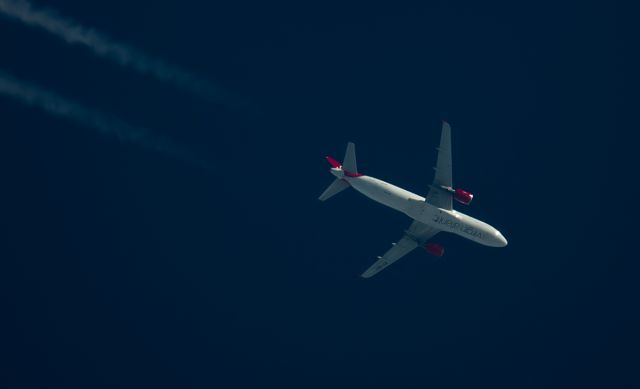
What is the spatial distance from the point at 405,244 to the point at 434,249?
249 cm

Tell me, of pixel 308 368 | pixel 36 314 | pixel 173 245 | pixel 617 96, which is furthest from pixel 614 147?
pixel 36 314

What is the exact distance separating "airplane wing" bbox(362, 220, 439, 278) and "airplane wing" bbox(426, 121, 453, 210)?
3954 millimetres

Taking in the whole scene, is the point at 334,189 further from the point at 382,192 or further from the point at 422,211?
the point at 422,211

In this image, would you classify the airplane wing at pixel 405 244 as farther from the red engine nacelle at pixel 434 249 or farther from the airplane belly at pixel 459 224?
the airplane belly at pixel 459 224

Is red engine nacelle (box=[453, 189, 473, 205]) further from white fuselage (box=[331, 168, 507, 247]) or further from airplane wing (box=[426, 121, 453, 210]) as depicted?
white fuselage (box=[331, 168, 507, 247])

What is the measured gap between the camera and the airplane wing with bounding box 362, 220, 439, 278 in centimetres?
7225

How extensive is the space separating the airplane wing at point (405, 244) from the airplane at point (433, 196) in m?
2.10

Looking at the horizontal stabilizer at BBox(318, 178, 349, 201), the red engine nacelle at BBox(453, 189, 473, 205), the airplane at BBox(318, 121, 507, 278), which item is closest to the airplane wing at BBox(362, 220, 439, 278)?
the airplane at BBox(318, 121, 507, 278)

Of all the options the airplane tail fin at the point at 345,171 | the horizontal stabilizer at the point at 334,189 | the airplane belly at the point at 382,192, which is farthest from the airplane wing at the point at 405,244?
the airplane tail fin at the point at 345,171

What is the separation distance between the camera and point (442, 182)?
224ft

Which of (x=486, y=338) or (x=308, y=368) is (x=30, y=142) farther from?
(x=486, y=338)

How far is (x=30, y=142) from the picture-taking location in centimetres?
7719

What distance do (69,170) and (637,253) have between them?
2031 inches

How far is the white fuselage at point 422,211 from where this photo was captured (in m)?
66.7
